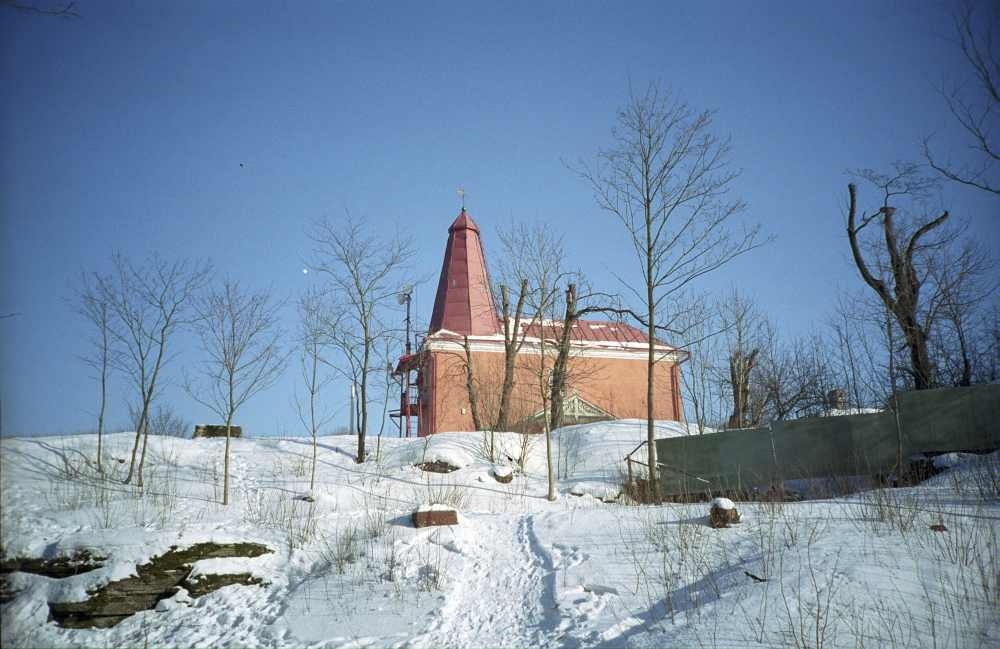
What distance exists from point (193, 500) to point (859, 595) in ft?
35.7

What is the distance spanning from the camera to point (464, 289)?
94.6 feet

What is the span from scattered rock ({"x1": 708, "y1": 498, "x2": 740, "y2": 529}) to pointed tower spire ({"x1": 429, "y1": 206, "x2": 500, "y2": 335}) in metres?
19.6

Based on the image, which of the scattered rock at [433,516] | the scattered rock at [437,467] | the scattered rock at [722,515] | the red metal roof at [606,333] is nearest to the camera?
the scattered rock at [722,515]

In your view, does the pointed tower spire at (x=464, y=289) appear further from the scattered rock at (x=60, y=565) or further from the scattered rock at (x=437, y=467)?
the scattered rock at (x=60, y=565)

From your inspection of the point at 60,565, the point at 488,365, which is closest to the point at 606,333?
the point at 488,365

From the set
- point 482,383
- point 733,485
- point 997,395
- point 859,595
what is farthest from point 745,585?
point 482,383

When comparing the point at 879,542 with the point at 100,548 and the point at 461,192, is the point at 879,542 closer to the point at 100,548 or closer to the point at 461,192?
the point at 100,548

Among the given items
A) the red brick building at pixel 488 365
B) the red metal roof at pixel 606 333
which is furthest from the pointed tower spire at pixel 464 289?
the red metal roof at pixel 606 333

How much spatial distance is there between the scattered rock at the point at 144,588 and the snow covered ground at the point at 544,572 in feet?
0.39

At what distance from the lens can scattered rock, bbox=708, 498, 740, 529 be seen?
7.79m

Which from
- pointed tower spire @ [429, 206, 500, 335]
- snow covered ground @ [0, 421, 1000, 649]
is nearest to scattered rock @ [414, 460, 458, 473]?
snow covered ground @ [0, 421, 1000, 649]

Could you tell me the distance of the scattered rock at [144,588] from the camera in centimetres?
662

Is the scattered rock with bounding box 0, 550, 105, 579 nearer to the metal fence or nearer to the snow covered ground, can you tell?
the snow covered ground

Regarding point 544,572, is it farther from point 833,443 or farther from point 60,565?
point 833,443
